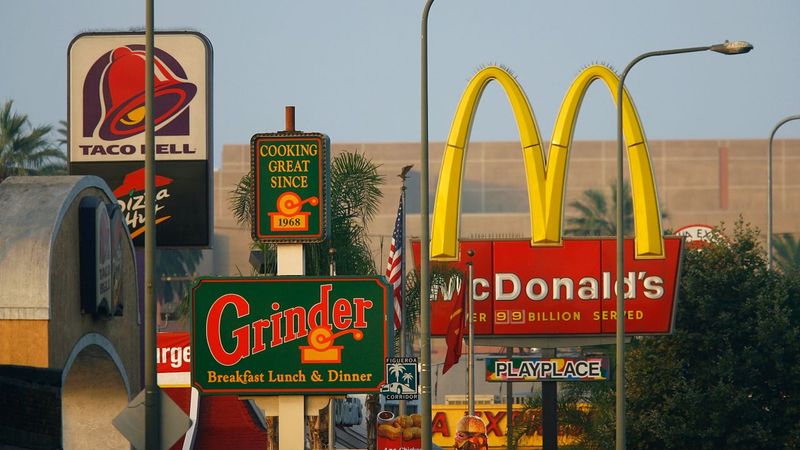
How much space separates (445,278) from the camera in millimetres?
43656

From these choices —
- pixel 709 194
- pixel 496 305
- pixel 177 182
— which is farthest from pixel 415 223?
pixel 177 182

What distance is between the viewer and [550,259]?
45344 millimetres

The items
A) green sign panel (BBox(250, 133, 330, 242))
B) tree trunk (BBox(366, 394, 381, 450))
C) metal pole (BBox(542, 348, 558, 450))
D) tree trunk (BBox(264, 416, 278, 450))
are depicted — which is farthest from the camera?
metal pole (BBox(542, 348, 558, 450))

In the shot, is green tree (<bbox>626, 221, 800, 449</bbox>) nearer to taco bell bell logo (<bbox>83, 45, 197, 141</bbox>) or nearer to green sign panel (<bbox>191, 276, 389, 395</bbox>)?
green sign panel (<bbox>191, 276, 389, 395</bbox>)

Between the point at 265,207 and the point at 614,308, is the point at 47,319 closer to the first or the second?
the point at 265,207

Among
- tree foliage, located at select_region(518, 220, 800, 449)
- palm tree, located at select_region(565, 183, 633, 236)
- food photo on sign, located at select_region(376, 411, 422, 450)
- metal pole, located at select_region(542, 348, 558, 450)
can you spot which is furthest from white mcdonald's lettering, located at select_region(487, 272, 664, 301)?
palm tree, located at select_region(565, 183, 633, 236)

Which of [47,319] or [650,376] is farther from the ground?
[47,319]

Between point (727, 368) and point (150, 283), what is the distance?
23.5 meters

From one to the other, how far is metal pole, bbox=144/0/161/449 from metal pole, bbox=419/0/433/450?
6150mm

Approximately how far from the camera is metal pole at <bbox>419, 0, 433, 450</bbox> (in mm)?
26281

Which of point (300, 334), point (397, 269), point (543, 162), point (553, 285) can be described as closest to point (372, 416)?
point (397, 269)

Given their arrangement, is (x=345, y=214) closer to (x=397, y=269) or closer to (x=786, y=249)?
(x=397, y=269)

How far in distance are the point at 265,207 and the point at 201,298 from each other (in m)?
2.08

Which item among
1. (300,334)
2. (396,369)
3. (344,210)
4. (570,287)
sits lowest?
(396,369)
